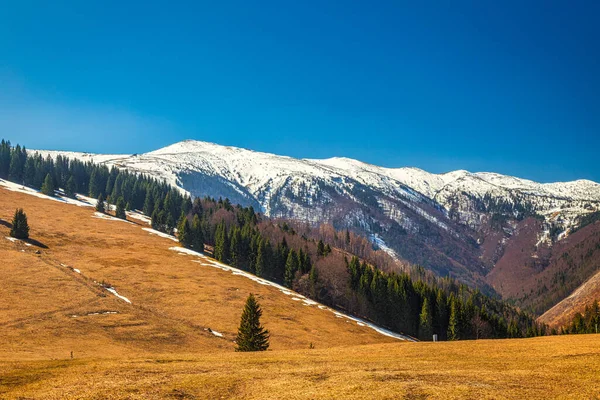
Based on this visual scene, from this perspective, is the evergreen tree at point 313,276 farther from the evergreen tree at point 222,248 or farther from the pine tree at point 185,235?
the pine tree at point 185,235

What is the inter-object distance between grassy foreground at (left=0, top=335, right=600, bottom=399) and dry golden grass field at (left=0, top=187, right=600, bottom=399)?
102 mm

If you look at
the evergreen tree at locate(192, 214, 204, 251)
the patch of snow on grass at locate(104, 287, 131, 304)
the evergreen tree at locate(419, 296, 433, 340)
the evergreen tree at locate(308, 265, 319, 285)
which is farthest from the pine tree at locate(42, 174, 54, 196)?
the evergreen tree at locate(419, 296, 433, 340)

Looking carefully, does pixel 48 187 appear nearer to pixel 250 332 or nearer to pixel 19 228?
pixel 19 228

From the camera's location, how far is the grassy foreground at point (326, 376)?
2388cm

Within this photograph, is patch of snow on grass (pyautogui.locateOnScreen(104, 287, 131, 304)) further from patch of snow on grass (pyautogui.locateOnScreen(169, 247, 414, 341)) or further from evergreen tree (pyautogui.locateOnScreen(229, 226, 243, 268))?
evergreen tree (pyautogui.locateOnScreen(229, 226, 243, 268))

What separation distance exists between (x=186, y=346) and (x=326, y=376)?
39008 millimetres

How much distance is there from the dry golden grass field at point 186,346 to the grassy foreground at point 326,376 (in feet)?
0.33

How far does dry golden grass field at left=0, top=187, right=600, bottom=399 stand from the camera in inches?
1001

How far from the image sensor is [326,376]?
29312 mm

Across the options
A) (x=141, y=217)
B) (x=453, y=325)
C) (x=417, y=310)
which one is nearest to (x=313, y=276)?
(x=417, y=310)

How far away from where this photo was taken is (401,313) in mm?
115125

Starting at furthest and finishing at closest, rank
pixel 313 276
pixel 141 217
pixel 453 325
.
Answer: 1. pixel 141 217
2. pixel 313 276
3. pixel 453 325

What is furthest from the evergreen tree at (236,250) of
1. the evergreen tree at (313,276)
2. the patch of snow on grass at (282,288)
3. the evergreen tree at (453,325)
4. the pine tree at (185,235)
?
the evergreen tree at (453,325)

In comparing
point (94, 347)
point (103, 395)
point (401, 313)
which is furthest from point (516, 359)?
point (401, 313)
